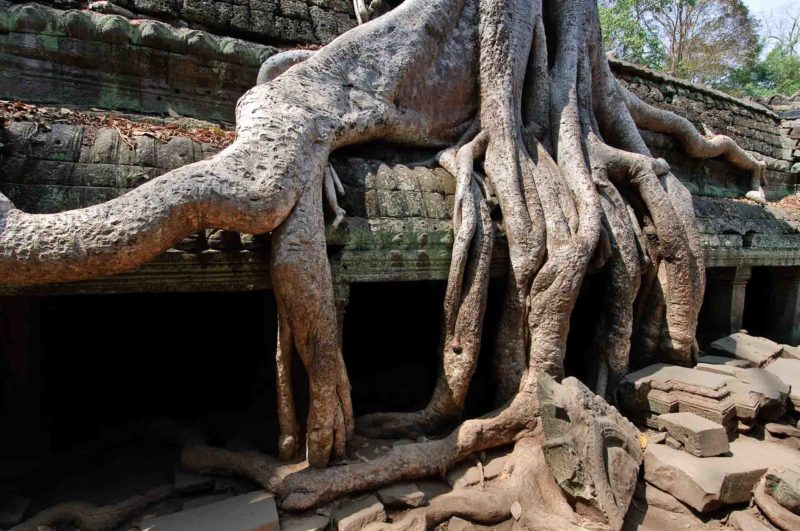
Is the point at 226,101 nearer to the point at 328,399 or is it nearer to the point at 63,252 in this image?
the point at 63,252

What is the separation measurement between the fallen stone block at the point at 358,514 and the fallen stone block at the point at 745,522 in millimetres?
1989

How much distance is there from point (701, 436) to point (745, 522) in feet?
1.54

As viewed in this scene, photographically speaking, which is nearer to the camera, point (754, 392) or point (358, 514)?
point (358, 514)

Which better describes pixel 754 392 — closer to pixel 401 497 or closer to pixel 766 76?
pixel 401 497

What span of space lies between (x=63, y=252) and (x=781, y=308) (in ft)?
24.5

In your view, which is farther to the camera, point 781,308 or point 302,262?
point 781,308

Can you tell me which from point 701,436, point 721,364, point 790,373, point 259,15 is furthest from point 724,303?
point 259,15

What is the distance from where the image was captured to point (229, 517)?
2.16 metres

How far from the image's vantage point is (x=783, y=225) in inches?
215

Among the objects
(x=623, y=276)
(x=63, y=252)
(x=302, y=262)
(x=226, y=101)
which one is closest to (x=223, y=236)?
(x=302, y=262)

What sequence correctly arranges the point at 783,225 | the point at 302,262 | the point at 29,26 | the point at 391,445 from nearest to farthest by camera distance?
the point at 302,262
the point at 391,445
the point at 29,26
the point at 783,225

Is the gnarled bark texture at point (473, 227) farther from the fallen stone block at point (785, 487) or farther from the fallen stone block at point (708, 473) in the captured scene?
the fallen stone block at point (785, 487)

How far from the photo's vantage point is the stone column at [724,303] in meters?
4.91

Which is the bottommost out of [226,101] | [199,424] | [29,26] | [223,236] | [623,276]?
[199,424]
